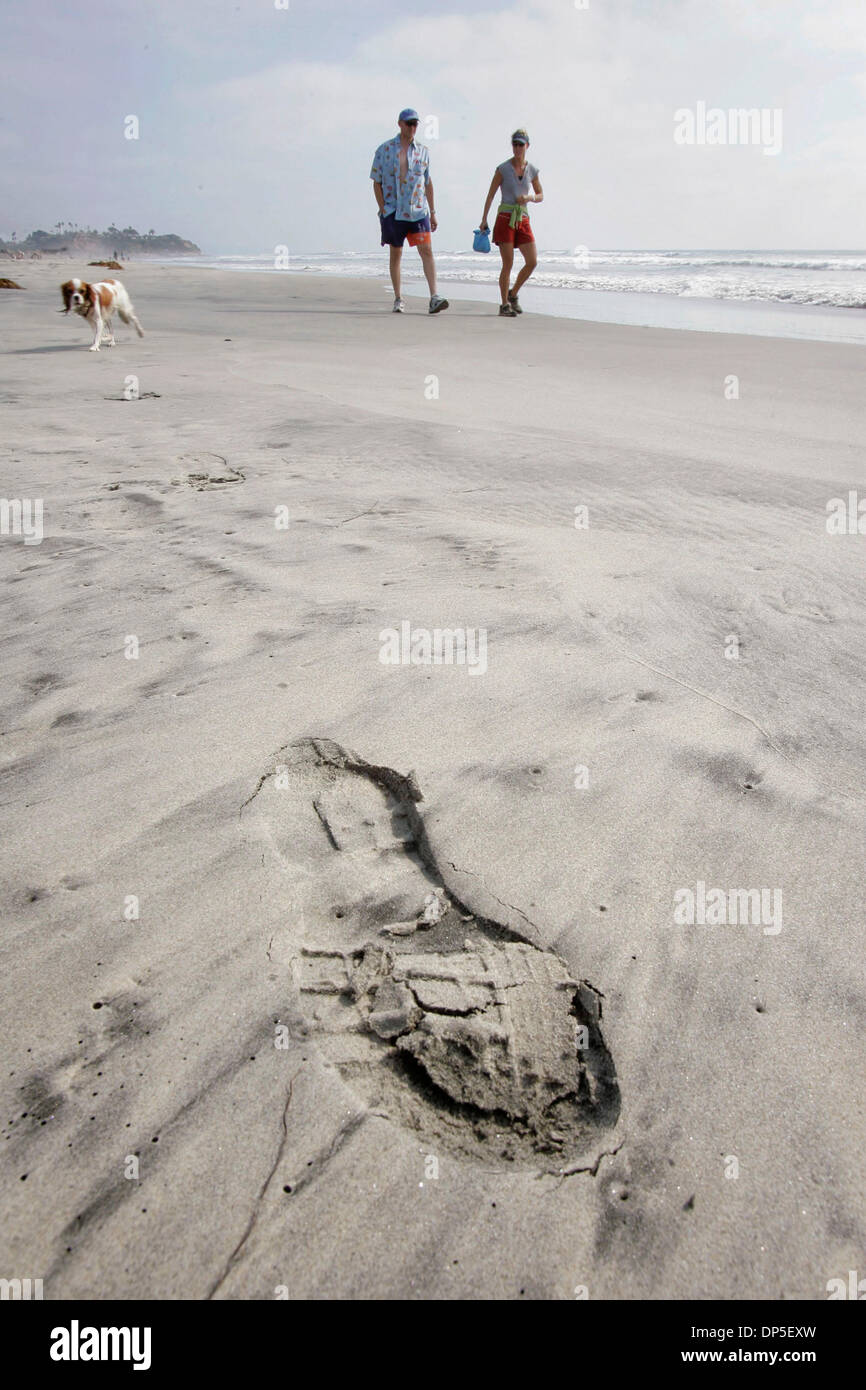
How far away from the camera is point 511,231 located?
28.5 feet

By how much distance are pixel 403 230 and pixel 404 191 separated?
345mm

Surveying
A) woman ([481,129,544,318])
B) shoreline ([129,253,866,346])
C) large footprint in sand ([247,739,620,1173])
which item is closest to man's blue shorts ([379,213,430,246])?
woman ([481,129,544,318])

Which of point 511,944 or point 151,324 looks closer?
point 511,944

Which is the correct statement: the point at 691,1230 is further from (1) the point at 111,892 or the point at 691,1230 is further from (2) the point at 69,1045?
(1) the point at 111,892

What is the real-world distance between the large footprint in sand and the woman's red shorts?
8747 millimetres

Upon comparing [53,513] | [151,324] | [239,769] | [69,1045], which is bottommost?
[69,1045]

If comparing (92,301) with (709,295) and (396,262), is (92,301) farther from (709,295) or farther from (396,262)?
(709,295)

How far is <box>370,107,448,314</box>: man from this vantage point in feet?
26.6

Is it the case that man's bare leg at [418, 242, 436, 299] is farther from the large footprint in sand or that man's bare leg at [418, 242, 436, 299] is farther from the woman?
the large footprint in sand

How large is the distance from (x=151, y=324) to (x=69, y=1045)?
9180mm

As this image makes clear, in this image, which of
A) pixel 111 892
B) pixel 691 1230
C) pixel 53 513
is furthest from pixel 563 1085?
pixel 53 513

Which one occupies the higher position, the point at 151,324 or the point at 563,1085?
the point at 151,324
